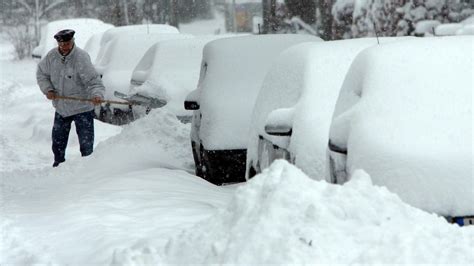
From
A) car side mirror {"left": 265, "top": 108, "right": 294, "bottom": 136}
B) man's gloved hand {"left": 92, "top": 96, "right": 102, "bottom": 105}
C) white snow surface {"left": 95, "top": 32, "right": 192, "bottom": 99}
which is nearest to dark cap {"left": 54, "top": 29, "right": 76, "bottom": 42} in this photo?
man's gloved hand {"left": 92, "top": 96, "right": 102, "bottom": 105}

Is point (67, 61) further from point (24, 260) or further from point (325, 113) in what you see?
point (24, 260)

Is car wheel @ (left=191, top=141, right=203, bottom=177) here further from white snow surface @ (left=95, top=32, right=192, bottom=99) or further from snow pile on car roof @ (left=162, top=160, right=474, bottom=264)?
white snow surface @ (left=95, top=32, right=192, bottom=99)

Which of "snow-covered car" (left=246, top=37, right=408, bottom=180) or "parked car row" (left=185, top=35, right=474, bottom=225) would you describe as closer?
"parked car row" (left=185, top=35, right=474, bottom=225)

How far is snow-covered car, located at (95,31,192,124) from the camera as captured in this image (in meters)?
14.7

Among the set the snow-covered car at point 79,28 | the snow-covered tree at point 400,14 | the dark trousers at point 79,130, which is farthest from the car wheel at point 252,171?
the snow-covered car at point 79,28

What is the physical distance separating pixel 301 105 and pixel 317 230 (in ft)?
7.83

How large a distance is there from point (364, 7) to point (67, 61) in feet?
50.1

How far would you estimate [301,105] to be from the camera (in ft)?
21.3

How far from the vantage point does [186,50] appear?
13.2m

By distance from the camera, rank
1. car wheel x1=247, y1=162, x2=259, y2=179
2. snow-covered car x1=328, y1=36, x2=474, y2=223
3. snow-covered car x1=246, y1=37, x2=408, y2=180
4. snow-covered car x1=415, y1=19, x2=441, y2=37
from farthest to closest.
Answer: snow-covered car x1=415, y1=19, x2=441, y2=37 → car wheel x1=247, y1=162, x2=259, y2=179 → snow-covered car x1=246, y1=37, x2=408, y2=180 → snow-covered car x1=328, y1=36, x2=474, y2=223

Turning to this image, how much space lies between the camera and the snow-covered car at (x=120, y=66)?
48.2 feet

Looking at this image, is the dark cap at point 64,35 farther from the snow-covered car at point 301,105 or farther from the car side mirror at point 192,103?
the snow-covered car at point 301,105

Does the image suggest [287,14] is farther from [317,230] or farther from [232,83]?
[317,230]

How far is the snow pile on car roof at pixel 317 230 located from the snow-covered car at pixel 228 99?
165 inches
